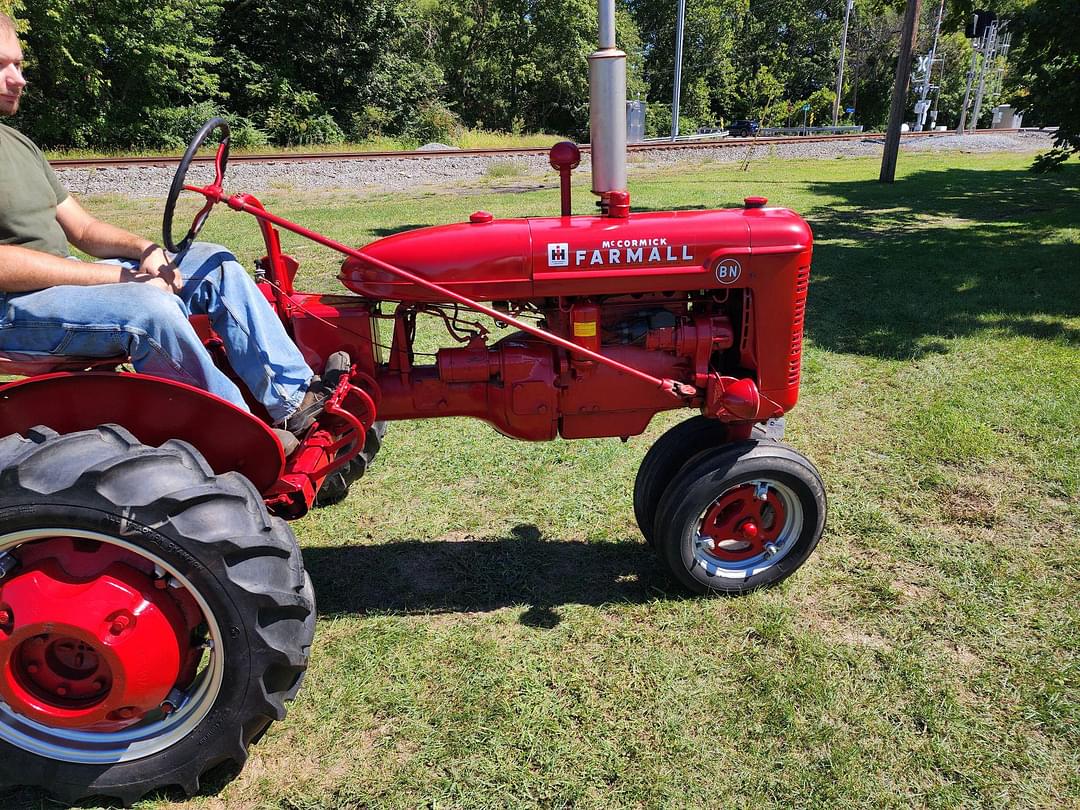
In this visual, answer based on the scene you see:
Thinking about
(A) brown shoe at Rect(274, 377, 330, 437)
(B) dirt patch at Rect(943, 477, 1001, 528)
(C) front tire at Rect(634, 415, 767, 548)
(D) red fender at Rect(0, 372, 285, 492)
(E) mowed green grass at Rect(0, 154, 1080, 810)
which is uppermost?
(D) red fender at Rect(0, 372, 285, 492)

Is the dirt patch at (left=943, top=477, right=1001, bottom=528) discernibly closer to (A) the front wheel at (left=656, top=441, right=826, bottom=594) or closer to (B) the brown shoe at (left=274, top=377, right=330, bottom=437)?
(A) the front wheel at (left=656, top=441, right=826, bottom=594)

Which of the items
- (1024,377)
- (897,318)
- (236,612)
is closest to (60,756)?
(236,612)

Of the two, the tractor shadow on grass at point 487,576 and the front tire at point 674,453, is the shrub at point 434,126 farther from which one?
the front tire at point 674,453

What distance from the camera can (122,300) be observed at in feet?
6.94

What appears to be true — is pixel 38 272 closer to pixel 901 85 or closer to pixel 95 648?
pixel 95 648

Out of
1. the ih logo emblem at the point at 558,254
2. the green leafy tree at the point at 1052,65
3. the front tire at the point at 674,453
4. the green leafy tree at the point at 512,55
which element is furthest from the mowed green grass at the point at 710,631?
the green leafy tree at the point at 512,55

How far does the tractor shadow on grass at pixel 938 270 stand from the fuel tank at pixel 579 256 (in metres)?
3.53

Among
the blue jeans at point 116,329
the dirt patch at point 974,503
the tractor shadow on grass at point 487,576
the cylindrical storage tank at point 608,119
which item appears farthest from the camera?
the cylindrical storage tank at point 608,119

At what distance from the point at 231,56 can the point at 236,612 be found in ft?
95.4

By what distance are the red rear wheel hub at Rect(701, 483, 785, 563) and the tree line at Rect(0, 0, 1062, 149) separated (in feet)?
33.8

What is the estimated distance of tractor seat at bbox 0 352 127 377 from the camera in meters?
2.15

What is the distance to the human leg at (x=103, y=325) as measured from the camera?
2098mm

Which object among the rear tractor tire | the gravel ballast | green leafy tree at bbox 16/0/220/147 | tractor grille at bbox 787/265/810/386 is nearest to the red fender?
the rear tractor tire

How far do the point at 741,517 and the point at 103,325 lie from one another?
93.8 inches
